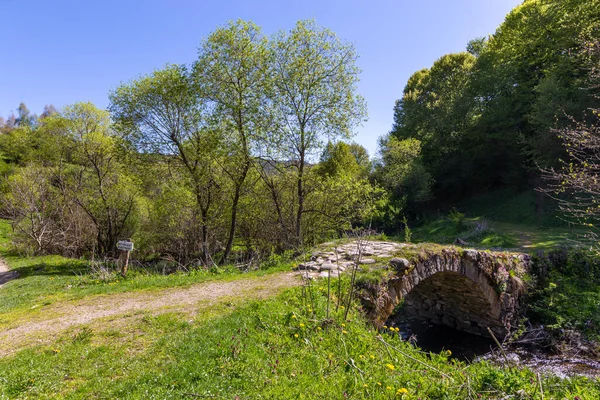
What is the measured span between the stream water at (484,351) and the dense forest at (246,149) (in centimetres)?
403

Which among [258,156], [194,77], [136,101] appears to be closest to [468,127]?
[258,156]

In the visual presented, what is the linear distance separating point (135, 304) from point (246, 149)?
7.55 metres

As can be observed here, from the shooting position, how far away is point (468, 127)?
2559 centimetres

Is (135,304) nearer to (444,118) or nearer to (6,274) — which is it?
(6,274)

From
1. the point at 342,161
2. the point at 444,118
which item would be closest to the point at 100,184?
the point at 342,161

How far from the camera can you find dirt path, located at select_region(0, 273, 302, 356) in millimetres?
5059

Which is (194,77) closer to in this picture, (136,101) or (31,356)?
(136,101)

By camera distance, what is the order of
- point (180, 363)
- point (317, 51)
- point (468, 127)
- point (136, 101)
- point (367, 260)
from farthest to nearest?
point (468, 127) < point (136, 101) < point (317, 51) < point (367, 260) < point (180, 363)

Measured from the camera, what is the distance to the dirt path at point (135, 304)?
5.06m

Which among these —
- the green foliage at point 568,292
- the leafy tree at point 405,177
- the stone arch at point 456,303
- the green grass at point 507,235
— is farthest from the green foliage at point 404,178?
the green foliage at point 568,292

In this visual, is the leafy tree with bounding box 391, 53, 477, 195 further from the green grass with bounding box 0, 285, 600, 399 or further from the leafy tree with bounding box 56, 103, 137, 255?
the green grass with bounding box 0, 285, 600, 399

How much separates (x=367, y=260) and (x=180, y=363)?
177 inches

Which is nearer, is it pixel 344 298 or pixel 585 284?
pixel 344 298

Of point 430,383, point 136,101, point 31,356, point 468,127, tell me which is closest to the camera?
point 430,383
